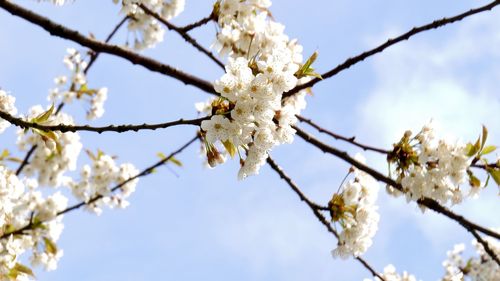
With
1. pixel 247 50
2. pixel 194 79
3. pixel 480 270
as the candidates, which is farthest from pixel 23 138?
pixel 480 270

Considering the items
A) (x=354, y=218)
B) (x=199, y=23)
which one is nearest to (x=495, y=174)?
(x=354, y=218)

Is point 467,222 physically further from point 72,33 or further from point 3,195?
point 3,195

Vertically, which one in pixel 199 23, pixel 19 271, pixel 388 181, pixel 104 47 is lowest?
pixel 19 271

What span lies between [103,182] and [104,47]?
4.38m

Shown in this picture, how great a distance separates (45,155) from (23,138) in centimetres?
46

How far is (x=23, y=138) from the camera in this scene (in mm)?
7059

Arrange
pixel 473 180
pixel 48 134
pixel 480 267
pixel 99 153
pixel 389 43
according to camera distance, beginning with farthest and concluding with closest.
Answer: pixel 480 267 < pixel 99 153 < pixel 473 180 < pixel 389 43 < pixel 48 134

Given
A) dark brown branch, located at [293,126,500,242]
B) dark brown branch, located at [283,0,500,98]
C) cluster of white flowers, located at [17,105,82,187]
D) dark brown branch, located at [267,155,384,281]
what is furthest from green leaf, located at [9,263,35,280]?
cluster of white flowers, located at [17,105,82,187]

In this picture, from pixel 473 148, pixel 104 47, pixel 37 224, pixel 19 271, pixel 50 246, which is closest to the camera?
pixel 473 148

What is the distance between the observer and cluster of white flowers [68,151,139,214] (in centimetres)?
740

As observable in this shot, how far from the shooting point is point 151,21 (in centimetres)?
619

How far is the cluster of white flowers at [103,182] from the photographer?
7398 mm

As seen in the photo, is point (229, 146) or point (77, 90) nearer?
point (229, 146)

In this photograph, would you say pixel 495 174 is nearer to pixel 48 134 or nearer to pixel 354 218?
pixel 354 218
